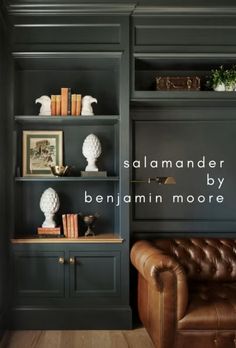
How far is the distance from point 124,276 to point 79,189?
91cm

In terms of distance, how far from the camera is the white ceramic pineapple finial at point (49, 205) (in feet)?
11.2

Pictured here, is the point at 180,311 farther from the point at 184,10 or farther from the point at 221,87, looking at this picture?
the point at 184,10

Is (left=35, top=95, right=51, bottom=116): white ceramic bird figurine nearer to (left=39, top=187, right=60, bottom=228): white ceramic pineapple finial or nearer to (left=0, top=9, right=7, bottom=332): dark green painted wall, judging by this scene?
(left=0, top=9, right=7, bottom=332): dark green painted wall

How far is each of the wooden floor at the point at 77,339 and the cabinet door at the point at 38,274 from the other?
322 millimetres

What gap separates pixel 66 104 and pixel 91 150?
459 millimetres

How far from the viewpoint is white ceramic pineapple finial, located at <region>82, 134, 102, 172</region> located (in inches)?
136

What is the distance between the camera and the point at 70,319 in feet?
10.8

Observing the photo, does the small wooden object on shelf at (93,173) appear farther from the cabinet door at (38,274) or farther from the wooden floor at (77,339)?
the wooden floor at (77,339)

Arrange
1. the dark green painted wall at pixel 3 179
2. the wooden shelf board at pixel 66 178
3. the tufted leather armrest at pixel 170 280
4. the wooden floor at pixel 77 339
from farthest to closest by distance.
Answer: the wooden shelf board at pixel 66 178 < the dark green painted wall at pixel 3 179 < the wooden floor at pixel 77 339 < the tufted leather armrest at pixel 170 280

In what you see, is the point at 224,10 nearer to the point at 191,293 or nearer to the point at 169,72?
the point at 169,72

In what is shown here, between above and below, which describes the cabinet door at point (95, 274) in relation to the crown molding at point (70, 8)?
below

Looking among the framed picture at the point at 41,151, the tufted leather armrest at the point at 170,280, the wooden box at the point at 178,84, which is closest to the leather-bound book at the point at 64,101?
the framed picture at the point at 41,151

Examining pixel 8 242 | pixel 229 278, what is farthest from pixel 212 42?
pixel 8 242

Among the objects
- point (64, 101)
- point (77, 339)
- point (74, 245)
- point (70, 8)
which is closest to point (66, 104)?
point (64, 101)
